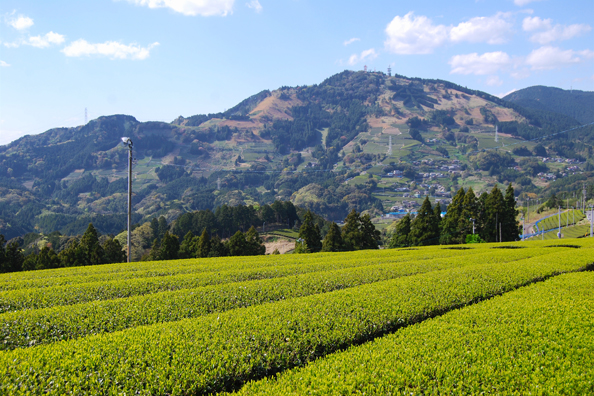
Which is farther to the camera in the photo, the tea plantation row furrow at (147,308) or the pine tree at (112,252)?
the pine tree at (112,252)

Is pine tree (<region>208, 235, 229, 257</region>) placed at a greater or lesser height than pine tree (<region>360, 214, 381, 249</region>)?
lesser

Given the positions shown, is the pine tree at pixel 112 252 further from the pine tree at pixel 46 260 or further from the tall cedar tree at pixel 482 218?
the tall cedar tree at pixel 482 218

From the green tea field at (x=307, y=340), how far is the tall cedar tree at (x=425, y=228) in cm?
5265

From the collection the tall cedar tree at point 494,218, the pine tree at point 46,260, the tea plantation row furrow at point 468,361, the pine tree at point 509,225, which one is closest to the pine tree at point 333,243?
the tall cedar tree at point 494,218

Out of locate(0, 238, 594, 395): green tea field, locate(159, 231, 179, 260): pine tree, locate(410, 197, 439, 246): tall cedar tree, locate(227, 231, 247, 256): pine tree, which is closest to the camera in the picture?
locate(0, 238, 594, 395): green tea field

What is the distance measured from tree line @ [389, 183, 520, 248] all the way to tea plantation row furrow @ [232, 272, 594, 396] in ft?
185

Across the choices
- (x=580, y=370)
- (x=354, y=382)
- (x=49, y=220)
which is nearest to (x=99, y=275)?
(x=354, y=382)

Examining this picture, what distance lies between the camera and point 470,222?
6456 cm

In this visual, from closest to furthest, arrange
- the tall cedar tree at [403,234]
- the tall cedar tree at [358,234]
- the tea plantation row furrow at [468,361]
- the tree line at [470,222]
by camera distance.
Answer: the tea plantation row furrow at [468,361] → the tall cedar tree at [358,234] → the tree line at [470,222] → the tall cedar tree at [403,234]

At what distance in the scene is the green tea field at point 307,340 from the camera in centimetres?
692

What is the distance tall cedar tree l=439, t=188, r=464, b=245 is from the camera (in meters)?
63.3

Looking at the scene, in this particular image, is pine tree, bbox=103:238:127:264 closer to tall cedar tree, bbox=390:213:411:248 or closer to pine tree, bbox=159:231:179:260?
pine tree, bbox=159:231:179:260

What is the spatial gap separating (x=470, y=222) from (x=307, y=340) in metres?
63.3

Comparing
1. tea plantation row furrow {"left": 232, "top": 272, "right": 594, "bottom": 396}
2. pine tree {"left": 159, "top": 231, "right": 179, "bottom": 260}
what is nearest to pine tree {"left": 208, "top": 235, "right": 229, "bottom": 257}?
pine tree {"left": 159, "top": 231, "right": 179, "bottom": 260}
